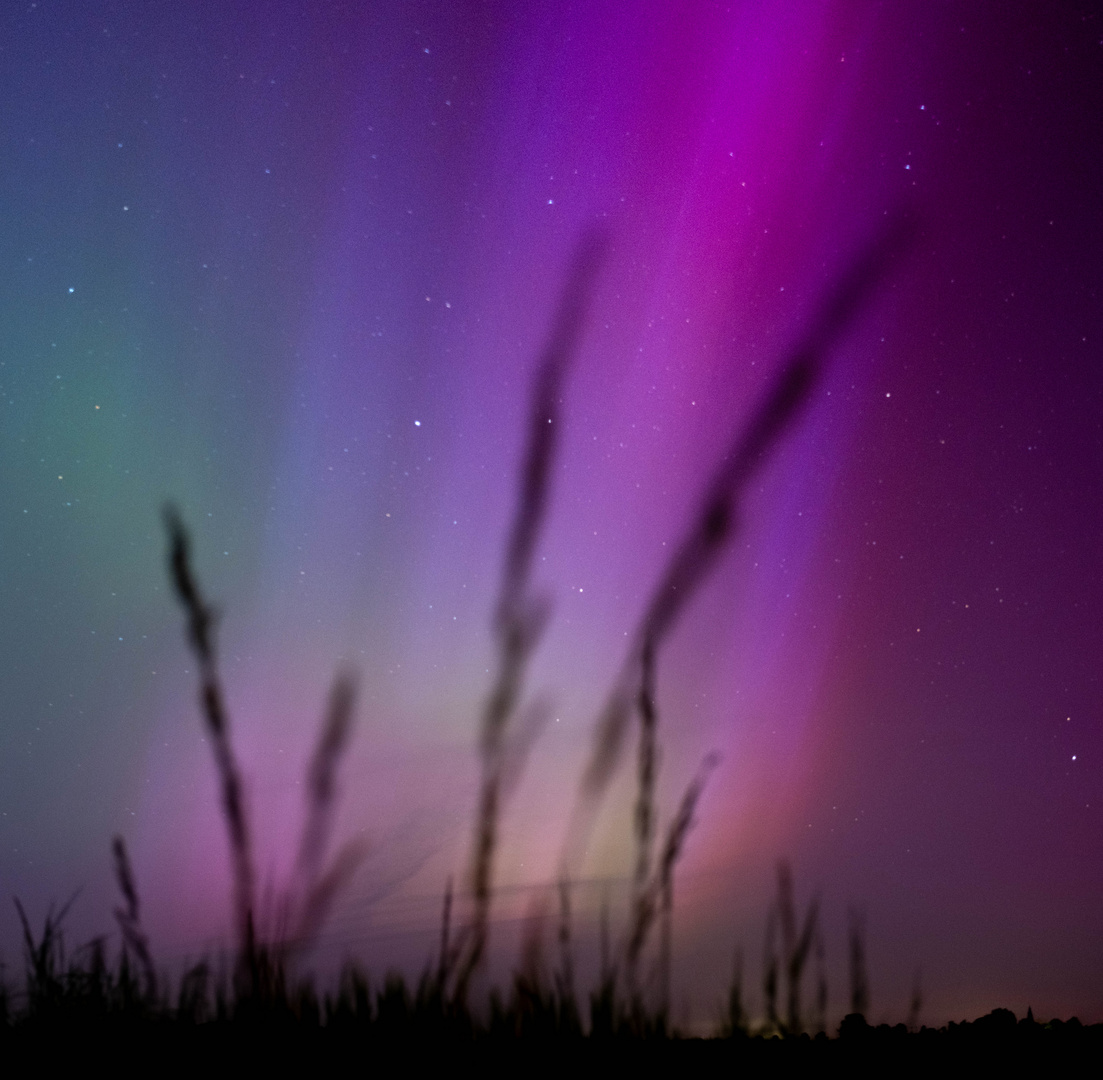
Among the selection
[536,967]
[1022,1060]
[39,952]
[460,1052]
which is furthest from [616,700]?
[39,952]

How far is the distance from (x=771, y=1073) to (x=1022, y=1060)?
0.31 m

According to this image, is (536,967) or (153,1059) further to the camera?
(536,967)

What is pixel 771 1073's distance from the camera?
108cm

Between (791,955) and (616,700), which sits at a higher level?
(616,700)

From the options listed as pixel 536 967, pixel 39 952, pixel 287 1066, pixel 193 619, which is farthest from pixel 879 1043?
pixel 39 952

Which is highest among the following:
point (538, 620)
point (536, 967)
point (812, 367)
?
point (812, 367)

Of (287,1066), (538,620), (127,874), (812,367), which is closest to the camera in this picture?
→ (287,1066)

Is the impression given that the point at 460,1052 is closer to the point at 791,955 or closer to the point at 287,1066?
the point at 287,1066

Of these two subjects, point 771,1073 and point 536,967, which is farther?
point 536,967

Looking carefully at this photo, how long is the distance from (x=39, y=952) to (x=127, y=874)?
18 cm

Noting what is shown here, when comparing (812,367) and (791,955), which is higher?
(812,367)

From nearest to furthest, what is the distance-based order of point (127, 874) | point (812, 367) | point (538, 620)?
point (812, 367), point (538, 620), point (127, 874)

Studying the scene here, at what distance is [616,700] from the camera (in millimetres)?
1342

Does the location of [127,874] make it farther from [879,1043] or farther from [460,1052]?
[879,1043]
